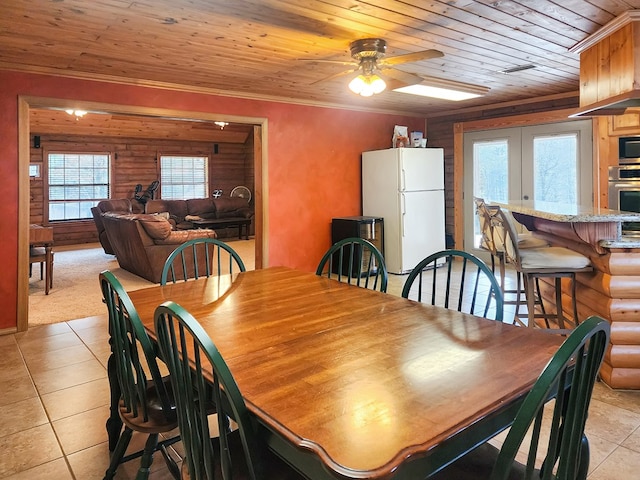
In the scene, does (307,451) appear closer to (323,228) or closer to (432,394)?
(432,394)

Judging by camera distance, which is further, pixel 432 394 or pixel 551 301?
pixel 551 301

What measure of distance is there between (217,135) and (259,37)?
26.2 ft

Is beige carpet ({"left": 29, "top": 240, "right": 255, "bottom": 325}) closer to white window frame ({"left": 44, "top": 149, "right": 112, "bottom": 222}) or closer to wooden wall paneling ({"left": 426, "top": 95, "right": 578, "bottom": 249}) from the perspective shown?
white window frame ({"left": 44, "top": 149, "right": 112, "bottom": 222})

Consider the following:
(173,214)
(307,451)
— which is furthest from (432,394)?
(173,214)

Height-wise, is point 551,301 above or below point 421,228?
below

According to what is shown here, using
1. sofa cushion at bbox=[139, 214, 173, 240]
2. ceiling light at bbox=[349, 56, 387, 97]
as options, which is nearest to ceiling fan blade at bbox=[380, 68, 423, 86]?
ceiling light at bbox=[349, 56, 387, 97]

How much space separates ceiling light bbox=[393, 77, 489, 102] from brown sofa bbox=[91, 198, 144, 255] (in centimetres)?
546

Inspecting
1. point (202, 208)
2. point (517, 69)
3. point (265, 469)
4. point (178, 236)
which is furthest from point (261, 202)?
point (202, 208)

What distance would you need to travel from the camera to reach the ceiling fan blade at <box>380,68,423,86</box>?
3.40m

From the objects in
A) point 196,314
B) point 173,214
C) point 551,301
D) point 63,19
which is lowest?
point 551,301

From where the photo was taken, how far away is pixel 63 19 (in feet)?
9.44

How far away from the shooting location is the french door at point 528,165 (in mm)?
5590

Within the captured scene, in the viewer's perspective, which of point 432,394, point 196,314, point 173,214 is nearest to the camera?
point 432,394

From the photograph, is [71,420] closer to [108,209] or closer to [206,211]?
[108,209]
